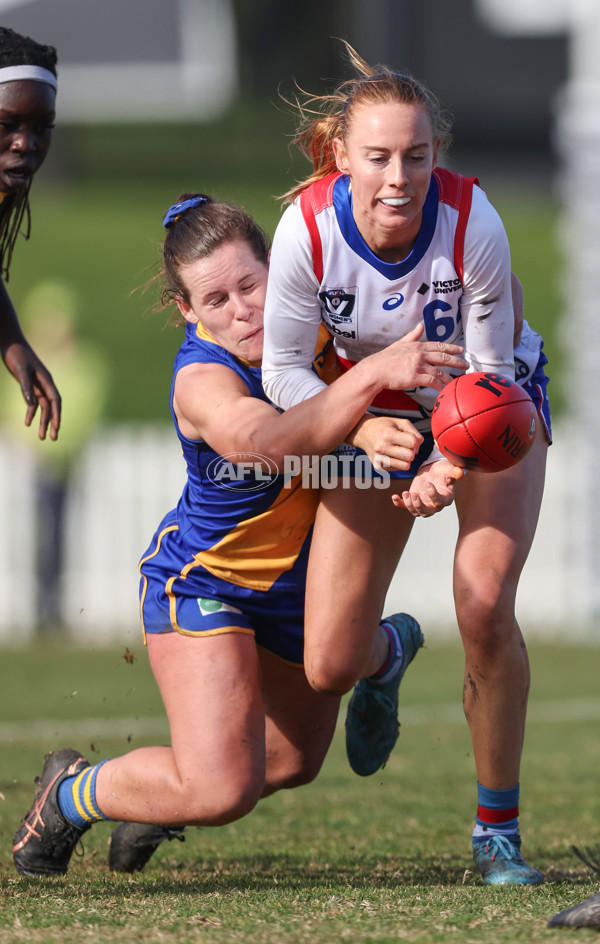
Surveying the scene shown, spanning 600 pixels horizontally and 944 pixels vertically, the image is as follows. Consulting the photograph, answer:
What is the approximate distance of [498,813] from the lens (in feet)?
13.9

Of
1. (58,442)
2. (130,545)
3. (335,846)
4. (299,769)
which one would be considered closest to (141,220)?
(58,442)

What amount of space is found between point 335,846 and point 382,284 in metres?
2.15

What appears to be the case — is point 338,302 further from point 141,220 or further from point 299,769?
point 141,220

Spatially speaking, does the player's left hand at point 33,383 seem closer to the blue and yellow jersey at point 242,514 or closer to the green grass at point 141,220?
the blue and yellow jersey at point 242,514

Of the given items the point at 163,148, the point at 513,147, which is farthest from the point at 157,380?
the point at 513,147

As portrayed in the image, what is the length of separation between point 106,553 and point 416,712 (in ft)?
15.8

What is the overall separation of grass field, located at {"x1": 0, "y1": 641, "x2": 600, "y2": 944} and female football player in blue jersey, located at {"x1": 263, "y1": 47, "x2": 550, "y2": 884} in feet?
1.53

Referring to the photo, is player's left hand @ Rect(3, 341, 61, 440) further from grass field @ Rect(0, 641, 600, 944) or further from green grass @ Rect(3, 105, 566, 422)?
green grass @ Rect(3, 105, 566, 422)

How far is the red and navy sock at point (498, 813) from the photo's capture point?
422 centimetres

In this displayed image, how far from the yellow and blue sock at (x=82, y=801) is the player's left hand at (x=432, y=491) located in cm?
150

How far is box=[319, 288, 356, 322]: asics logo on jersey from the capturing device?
3.89 m

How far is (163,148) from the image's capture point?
33.9 meters

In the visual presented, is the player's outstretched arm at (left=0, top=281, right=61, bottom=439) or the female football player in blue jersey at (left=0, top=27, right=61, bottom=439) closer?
the female football player in blue jersey at (left=0, top=27, right=61, bottom=439)

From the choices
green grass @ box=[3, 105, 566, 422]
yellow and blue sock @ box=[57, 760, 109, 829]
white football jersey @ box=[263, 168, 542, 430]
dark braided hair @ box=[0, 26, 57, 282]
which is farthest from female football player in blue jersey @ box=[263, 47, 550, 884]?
green grass @ box=[3, 105, 566, 422]
